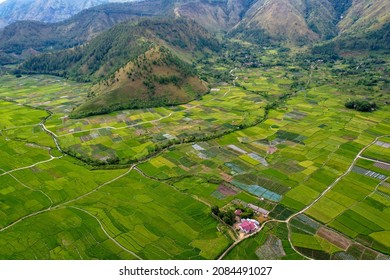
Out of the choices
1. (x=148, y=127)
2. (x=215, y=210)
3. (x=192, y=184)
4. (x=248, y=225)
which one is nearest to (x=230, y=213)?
(x=215, y=210)

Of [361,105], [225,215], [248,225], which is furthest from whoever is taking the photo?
[361,105]

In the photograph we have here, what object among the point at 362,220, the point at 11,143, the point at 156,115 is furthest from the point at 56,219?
the point at 156,115

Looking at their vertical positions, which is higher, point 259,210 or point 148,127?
point 259,210

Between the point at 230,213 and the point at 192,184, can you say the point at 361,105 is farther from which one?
the point at 230,213

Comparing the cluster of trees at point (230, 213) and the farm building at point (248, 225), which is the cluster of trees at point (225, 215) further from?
the farm building at point (248, 225)

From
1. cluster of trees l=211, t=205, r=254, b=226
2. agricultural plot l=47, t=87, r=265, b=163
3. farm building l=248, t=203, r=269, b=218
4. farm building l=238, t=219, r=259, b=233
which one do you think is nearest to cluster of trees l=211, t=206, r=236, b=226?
cluster of trees l=211, t=205, r=254, b=226

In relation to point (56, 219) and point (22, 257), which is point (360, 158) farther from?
point (22, 257)
